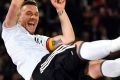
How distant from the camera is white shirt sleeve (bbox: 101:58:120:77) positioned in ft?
12.6

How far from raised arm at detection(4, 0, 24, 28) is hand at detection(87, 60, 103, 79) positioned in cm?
93

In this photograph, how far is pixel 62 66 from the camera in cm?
407

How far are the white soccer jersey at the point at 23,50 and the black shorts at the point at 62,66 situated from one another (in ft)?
0.49

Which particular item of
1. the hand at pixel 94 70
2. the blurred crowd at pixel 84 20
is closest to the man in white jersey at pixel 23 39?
the hand at pixel 94 70

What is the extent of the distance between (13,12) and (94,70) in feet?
3.37

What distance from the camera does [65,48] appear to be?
4.11m

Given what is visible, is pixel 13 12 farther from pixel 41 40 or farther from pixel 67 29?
pixel 41 40

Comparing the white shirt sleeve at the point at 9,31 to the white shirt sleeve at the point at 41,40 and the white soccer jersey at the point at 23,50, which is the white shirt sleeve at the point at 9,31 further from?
the white shirt sleeve at the point at 41,40

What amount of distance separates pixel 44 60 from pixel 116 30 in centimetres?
440

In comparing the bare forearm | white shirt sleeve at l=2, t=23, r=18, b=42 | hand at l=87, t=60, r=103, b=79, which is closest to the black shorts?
hand at l=87, t=60, r=103, b=79

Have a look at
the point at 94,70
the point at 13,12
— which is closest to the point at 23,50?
the point at 13,12

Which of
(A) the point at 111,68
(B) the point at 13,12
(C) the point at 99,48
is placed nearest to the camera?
(C) the point at 99,48

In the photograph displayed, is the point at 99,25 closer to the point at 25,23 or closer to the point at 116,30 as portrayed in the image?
the point at 116,30

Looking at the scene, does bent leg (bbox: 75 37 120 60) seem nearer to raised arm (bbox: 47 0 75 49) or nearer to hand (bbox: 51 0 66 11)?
raised arm (bbox: 47 0 75 49)
